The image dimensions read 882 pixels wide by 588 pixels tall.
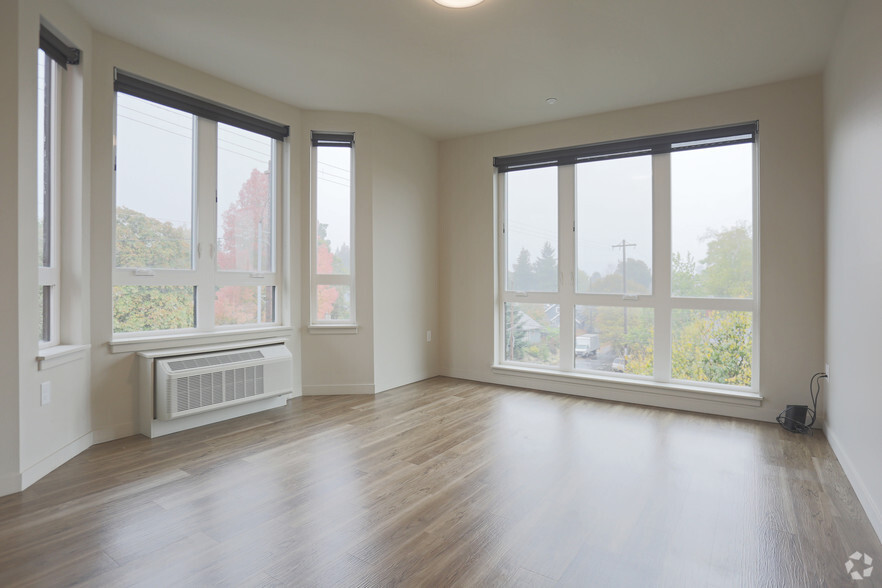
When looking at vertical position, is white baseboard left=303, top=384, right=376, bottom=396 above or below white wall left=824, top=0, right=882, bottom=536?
below

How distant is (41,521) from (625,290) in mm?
4563

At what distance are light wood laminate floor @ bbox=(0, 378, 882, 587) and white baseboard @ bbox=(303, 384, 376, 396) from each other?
1.00 metres

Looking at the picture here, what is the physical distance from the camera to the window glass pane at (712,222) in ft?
13.6

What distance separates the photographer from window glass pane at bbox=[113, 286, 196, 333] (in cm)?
354

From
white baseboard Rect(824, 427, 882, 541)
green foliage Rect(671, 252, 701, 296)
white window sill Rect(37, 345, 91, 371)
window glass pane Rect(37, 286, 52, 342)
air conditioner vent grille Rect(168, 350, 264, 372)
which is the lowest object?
white baseboard Rect(824, 427, 882, 541)

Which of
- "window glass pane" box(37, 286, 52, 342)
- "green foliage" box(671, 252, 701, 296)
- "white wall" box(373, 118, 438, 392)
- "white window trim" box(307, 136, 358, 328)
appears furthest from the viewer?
"white wall" box(373, 118, 438, 392)

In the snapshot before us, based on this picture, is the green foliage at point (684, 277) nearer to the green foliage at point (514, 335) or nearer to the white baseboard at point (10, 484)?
the green foliage at point (514, 335)

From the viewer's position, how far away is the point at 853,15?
8.92 feet

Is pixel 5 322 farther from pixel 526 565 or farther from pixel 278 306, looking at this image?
pixel 526 565

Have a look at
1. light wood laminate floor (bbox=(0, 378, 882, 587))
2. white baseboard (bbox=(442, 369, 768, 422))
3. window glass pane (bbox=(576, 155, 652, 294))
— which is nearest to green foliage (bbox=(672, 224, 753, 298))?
window glass pane (bbox=(576, 155, 652, 294))

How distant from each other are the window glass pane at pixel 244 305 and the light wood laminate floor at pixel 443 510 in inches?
38.3

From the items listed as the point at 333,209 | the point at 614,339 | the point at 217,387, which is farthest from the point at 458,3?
the point at 614,339

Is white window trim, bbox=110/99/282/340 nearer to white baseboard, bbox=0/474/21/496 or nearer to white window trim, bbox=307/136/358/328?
white window trim, bbox=307/136/358/328

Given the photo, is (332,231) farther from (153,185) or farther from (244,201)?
(153,185)
